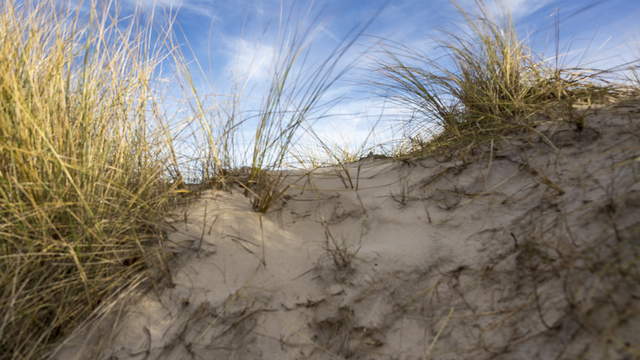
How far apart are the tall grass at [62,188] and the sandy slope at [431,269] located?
0.45 feet

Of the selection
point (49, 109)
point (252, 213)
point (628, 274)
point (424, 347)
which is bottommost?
point (424, 347)

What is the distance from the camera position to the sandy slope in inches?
42.9

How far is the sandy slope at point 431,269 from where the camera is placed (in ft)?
3.58

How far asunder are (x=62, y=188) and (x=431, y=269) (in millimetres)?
1385

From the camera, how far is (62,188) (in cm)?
150

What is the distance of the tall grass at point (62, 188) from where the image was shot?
1.38 m

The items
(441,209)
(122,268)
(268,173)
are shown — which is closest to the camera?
(122,268)

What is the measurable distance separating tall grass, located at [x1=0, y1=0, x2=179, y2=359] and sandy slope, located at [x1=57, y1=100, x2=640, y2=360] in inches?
5.4

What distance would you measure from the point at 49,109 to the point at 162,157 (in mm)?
517

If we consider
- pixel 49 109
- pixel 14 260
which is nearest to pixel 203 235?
pixel 14 260

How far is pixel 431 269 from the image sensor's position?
140 cm

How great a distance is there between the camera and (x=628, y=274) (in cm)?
102

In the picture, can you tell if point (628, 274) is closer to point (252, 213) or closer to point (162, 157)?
point (252, 213)

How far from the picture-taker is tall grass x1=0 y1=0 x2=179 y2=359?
138 cm
